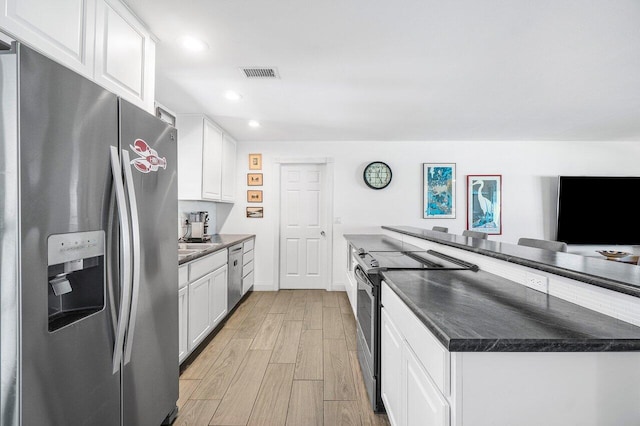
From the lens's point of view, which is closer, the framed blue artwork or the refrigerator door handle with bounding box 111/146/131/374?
the refrigerator door handle with bounding box 111/146/131/374

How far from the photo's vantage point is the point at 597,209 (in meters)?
4.41

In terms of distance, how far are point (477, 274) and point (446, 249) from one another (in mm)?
591

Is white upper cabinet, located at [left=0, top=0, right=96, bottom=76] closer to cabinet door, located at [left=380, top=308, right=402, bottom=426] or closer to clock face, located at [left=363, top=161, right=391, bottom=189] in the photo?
cabinet door, located at [left=380, top=308, right=402, bottom=426]

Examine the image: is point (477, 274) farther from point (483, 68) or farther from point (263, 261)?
point (263, 261)

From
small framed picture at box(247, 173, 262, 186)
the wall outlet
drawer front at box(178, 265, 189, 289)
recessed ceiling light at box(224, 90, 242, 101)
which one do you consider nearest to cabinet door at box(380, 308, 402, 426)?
the wall outlet

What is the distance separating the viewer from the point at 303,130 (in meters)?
4.03

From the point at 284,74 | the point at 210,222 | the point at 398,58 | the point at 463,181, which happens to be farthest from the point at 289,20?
the point at 463,181

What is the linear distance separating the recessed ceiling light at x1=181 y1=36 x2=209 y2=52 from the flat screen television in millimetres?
5036

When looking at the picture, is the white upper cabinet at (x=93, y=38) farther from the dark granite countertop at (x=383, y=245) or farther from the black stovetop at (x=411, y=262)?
the dark granite countertop at (x=383, y=245)

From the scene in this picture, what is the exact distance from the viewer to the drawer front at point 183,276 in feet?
6.94

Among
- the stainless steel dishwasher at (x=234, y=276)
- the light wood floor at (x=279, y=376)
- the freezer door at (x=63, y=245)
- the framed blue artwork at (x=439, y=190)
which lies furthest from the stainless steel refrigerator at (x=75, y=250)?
the framed blue artwork at (x=439, y=190)

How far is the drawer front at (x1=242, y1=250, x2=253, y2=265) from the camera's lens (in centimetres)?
399

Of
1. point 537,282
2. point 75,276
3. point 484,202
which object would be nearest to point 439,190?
point 484,202

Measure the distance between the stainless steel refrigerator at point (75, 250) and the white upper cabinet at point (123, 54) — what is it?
1.09ft
